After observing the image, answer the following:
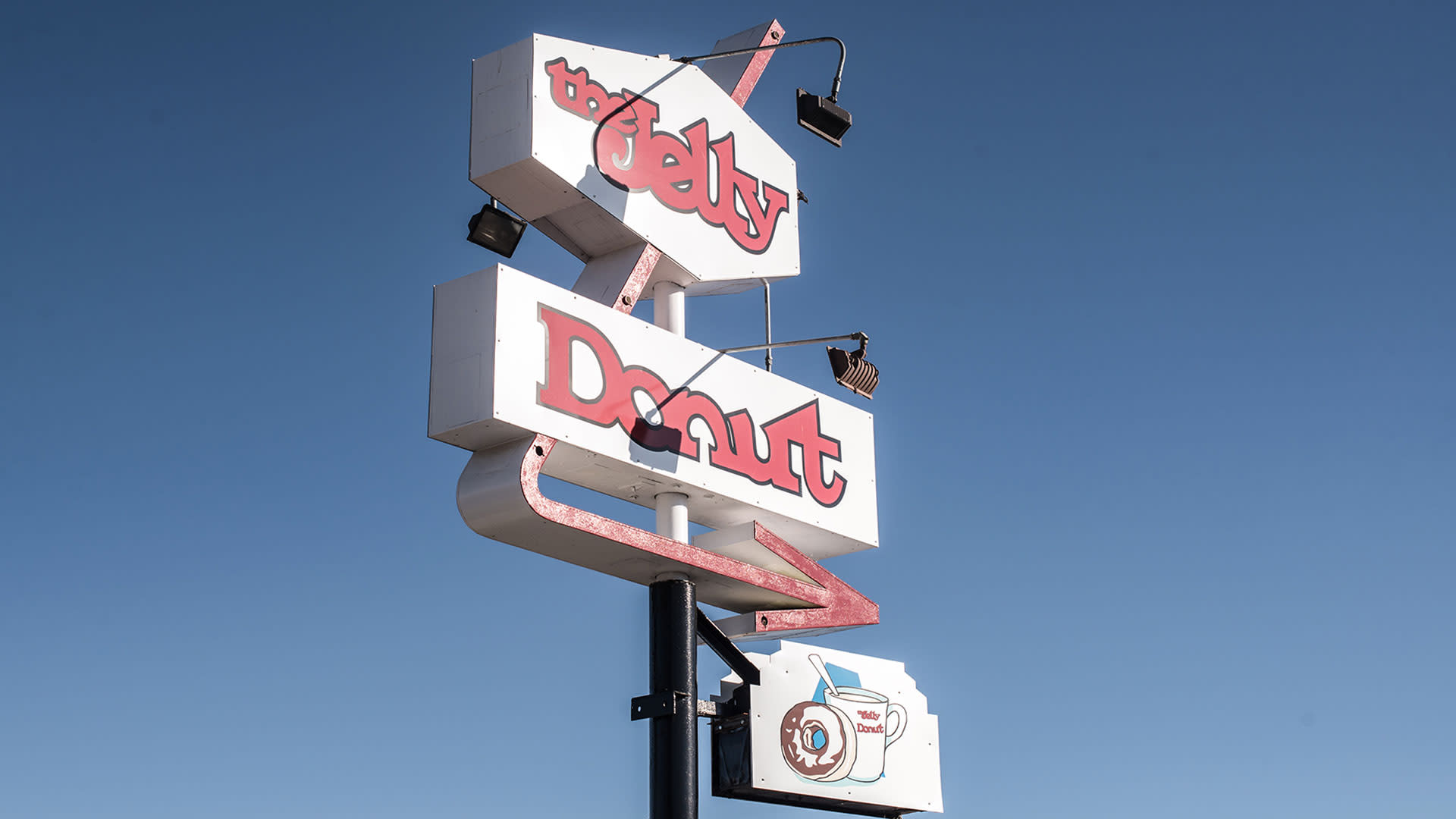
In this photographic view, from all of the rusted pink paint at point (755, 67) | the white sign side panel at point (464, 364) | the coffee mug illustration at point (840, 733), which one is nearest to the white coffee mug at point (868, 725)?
the coffee mug illustration at point (840, 733)

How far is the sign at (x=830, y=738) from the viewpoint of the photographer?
10383 mm

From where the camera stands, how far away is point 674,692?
31.3ft

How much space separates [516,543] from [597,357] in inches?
51.0

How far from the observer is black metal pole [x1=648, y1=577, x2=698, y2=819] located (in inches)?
368

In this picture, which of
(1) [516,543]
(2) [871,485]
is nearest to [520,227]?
(1) [516,543]

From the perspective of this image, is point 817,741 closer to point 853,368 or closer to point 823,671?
point 823,671

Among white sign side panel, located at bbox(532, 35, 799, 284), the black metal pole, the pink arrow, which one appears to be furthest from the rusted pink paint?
the black metal pole

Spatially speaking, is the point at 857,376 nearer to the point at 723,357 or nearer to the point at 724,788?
the point at 723,357

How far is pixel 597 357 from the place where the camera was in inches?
373

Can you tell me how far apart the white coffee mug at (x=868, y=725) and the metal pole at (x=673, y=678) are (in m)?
1.65

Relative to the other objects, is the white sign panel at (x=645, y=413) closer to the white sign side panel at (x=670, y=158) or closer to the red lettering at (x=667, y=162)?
the white sign side panel at (x=670, y=158)

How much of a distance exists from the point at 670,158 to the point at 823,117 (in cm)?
117

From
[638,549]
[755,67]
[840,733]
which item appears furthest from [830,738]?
[755,67]

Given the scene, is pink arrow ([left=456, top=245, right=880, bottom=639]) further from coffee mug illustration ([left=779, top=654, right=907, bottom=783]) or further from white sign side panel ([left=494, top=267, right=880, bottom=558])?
coffee mug illustration ([left=779, top=654, right=907, bottom=783])
